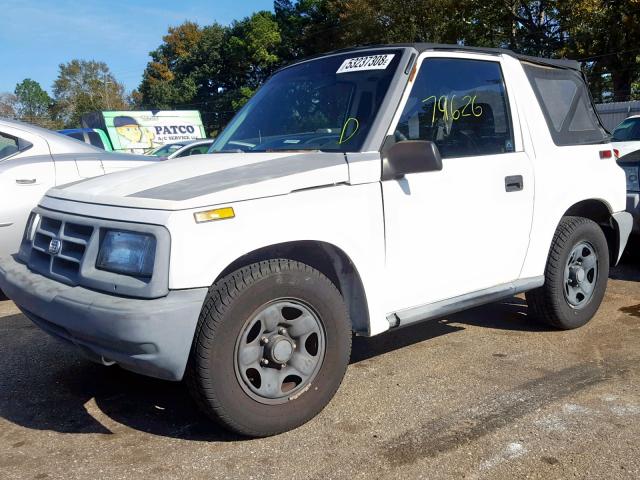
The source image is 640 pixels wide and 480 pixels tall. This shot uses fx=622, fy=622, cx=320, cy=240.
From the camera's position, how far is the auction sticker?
3.62 meters

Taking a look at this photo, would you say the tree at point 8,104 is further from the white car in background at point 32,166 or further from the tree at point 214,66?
the white car in background at point 32,166

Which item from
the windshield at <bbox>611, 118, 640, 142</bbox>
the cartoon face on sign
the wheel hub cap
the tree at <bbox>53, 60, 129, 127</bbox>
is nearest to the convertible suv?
the wheel hub cap

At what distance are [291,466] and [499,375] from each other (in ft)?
5.24

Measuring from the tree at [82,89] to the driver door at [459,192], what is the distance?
2999 inches

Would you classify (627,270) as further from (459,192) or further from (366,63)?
(366,63)

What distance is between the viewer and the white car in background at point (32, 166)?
5371 mm

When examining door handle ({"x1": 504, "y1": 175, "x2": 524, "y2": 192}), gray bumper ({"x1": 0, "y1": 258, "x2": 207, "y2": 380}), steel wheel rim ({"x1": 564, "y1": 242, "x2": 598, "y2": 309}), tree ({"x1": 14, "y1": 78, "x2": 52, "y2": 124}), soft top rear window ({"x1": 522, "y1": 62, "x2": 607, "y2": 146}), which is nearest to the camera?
gray bumper ({"x1": 0, "y1": 258, "x2": 207, "y2": 380})

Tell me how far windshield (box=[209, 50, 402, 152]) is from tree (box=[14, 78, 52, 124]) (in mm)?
95736

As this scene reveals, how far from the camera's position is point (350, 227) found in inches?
123

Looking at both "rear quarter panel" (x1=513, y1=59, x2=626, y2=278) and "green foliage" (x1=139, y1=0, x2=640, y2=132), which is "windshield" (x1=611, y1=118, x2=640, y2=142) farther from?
"green foliage" (x1=139, y1=0, x2=640, y2=132)

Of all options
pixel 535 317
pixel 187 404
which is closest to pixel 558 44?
pixel 535 317

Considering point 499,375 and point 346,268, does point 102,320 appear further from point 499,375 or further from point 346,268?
point 499,375

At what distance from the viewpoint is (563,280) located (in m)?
4.40

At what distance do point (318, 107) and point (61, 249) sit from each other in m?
1.68
